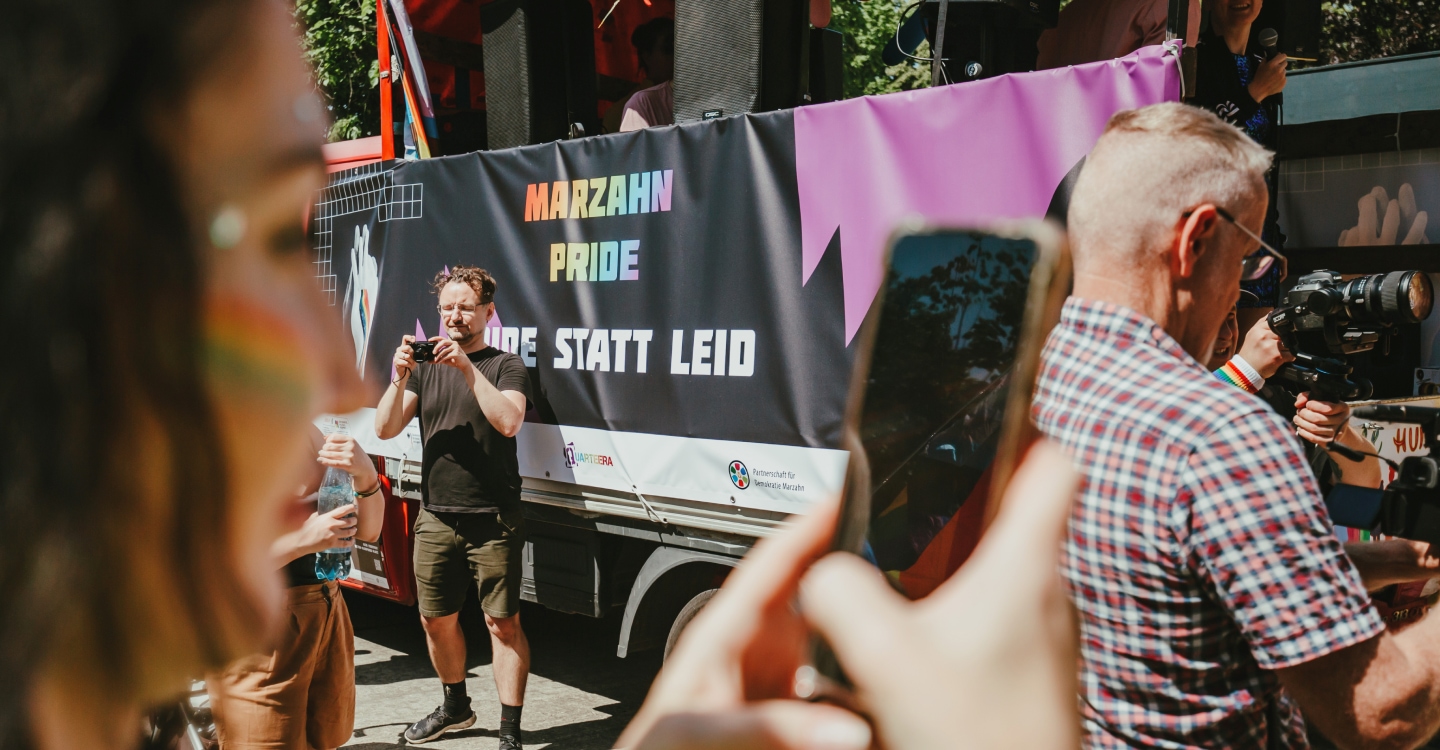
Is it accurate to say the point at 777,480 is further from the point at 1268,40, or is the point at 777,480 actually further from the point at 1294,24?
the point at 1294,24

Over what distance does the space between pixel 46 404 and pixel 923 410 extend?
0.51 m

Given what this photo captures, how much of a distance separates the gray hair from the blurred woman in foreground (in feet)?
4.59

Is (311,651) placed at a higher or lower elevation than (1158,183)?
lower

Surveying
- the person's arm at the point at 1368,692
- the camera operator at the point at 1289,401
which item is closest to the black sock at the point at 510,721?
the camera operator at the point at 1289,401

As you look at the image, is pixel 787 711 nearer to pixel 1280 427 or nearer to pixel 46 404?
pixel 46 404

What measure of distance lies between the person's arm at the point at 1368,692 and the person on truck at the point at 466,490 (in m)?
3.65

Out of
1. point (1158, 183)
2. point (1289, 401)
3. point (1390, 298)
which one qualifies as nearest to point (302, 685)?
point (1158, 183)

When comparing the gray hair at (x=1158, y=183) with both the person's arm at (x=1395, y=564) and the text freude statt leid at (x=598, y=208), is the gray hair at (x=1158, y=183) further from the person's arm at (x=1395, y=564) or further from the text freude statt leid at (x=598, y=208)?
the text freude statt leid at (x=598, y=208)

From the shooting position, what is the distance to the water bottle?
3.23m

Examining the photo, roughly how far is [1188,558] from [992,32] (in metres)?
3.75

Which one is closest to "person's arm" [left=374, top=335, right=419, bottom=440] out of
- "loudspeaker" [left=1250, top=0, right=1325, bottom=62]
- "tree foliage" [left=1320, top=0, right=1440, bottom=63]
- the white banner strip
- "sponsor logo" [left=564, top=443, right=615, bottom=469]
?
the white banner strip

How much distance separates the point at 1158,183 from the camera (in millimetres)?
1632

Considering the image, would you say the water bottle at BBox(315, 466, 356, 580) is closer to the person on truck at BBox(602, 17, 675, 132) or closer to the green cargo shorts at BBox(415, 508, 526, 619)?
the green cargo shorts at BBox(415, 508, 526, 619)

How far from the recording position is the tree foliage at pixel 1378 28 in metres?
13.1
